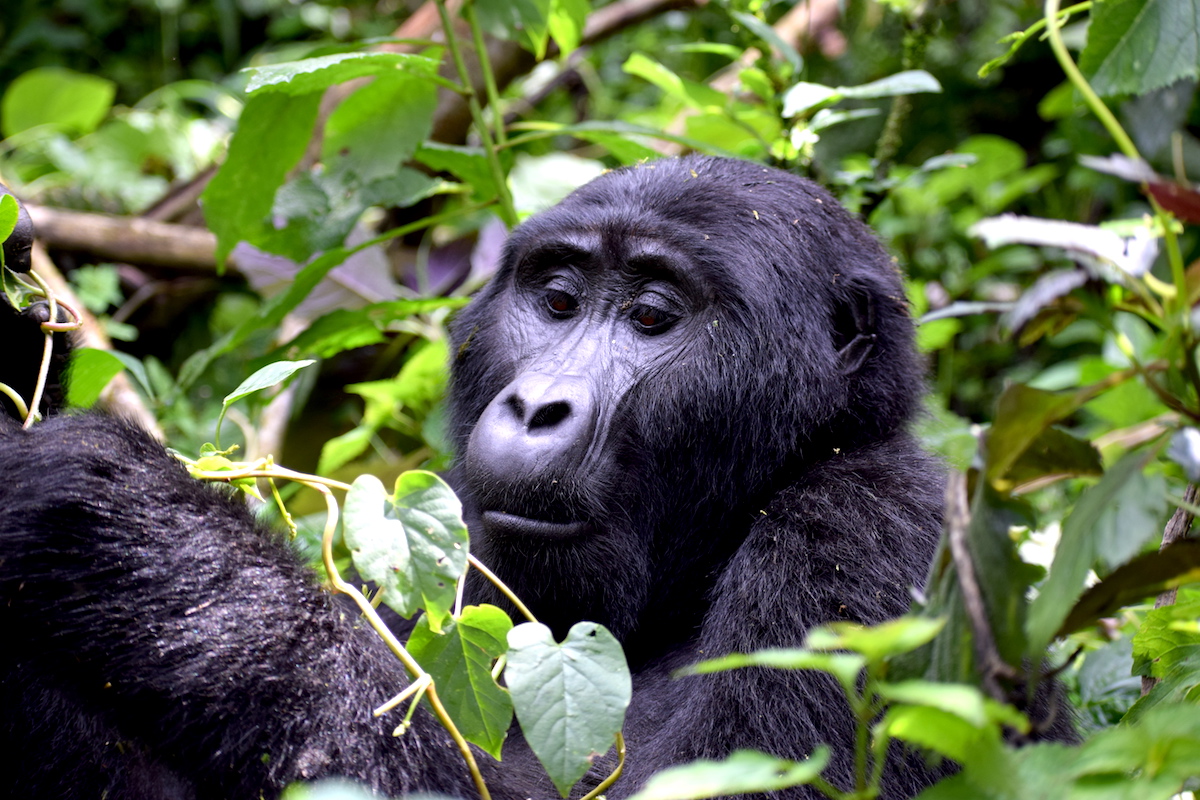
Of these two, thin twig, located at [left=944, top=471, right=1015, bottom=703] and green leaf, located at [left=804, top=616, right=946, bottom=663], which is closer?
green leaf, located at [left=804, top=616, right=946, bottom=663]

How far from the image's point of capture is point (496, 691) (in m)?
1.67

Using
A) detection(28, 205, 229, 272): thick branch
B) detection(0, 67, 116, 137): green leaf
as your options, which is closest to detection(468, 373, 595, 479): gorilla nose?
detection(28, 205, 229, 272): thick branch

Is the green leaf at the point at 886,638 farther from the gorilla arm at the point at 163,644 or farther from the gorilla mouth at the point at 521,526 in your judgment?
the gorilla mouth at the point at 521,526

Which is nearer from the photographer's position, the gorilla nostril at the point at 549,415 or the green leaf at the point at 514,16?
the gorilla nostril at the point at 549,415

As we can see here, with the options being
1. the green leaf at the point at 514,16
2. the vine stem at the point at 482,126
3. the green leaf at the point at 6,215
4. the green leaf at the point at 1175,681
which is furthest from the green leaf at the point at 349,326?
the green leaf at the point at 1175,681

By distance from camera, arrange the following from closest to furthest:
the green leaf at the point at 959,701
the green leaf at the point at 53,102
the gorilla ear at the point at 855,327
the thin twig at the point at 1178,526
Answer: the green leaf at the point at 959,701, the thin twig at the point at 1178,526, the gorilla ear at the point at 855,327, the green leaf at the point at 53,102

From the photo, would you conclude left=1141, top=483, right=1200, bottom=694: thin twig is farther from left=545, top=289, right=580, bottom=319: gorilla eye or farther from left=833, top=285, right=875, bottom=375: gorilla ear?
left=545, top=289, right=580, bottom=319: gorilla eye

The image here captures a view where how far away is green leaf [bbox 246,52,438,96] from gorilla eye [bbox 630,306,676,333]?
965 mm

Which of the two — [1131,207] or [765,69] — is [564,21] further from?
[1131,207]

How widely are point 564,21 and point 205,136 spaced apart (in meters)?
4.70

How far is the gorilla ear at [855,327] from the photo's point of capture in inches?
103

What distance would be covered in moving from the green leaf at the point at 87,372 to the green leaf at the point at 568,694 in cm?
137

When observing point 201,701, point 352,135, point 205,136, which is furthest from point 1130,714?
point 205,136

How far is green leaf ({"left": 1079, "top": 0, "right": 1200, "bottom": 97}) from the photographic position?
7.54 feet
